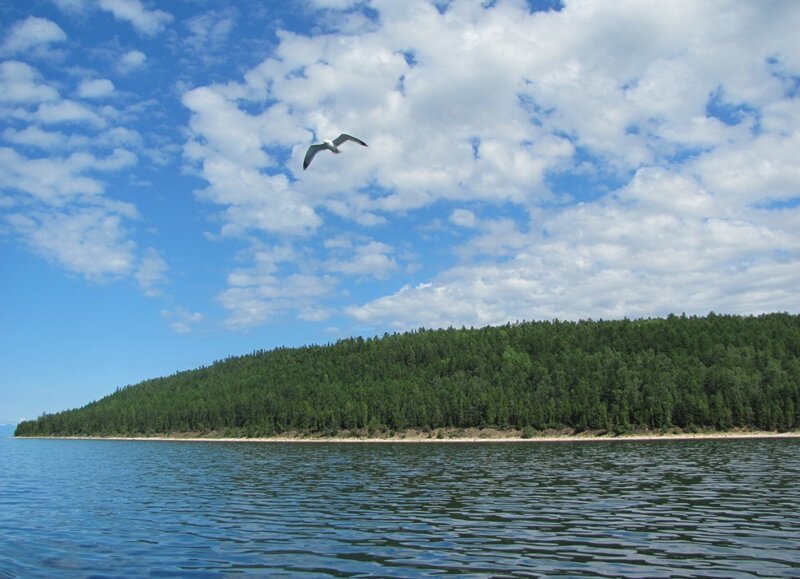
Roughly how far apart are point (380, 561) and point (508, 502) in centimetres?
2312

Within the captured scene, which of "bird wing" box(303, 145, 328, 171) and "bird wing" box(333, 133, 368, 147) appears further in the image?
"bird wing" box(303, 145, 328, 171)

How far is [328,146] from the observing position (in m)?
35.2

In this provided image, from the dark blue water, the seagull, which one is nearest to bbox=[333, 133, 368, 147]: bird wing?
the seagull

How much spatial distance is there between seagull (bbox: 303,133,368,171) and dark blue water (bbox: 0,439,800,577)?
850 inches

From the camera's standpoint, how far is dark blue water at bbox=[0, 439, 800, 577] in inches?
1163

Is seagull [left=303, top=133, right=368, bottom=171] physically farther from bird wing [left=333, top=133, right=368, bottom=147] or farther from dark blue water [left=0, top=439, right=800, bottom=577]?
dark blue water [left=0, top=439, right=800, bottom=577]

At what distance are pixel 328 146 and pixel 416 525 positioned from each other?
24.7 metres

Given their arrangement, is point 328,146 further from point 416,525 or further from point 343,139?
point 416,525

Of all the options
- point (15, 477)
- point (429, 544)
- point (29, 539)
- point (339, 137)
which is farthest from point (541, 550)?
point (15, 477)

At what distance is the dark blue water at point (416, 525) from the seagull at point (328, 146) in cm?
2160

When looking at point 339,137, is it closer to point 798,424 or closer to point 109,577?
point 109,577

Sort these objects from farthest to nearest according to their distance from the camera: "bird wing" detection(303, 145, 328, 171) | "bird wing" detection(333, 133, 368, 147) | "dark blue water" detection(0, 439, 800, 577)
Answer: "bird wing" detection(303, 145, 328, 171) → "bird wing" detection(333, 133, 368, 147) → "dark blue water" detection(0, 439, 800, 577)

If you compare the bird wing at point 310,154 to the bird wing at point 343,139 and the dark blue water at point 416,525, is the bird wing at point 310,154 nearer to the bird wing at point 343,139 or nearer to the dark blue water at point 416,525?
the bird wing at point 343,139

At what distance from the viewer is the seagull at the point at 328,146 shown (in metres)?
33.9
